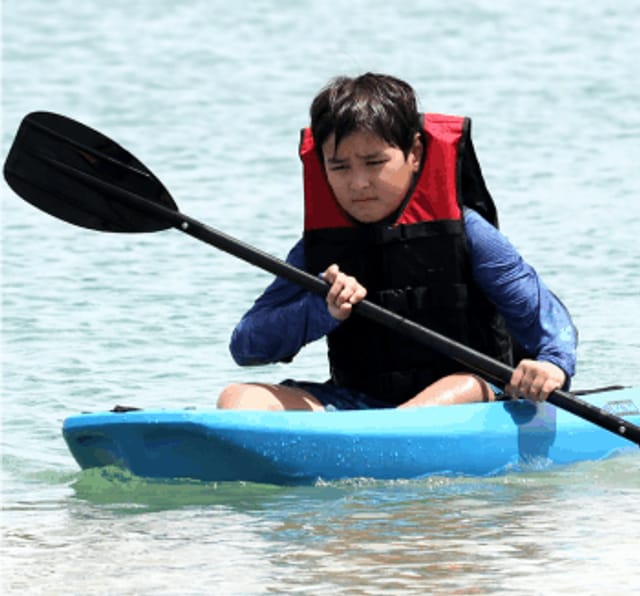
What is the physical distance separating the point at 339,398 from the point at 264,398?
0.93ft

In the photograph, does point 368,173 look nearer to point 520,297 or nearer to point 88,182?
point 520,297

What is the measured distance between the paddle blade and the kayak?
22.0 inches

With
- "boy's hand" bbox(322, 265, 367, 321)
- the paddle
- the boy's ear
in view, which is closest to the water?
"boy's hand" bbox(322, 265, 367, 321)

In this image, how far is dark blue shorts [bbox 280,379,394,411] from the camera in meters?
4.87

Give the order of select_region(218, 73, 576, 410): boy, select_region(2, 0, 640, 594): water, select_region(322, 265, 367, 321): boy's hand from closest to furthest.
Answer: select_region(2, 0, 640, 594): water
select_region(322, 265, 367, 321): boy's hand
select_region(218, 73, 576, 410): boy

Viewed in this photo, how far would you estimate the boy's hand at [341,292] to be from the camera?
14.8 ft

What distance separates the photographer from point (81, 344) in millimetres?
7129

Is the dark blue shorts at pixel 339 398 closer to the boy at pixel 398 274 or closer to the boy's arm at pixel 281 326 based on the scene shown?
the boy at pixel 398 274

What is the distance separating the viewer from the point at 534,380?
15.1ft

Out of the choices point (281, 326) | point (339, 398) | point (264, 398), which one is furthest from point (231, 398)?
point (339, 398)

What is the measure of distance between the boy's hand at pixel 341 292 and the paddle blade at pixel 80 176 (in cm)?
52

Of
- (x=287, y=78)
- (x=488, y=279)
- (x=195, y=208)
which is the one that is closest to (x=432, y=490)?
(x=488, y=279)

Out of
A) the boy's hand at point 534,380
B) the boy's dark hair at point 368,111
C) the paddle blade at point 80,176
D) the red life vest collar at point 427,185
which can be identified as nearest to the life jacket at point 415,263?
the red life vest collar at point 427,185

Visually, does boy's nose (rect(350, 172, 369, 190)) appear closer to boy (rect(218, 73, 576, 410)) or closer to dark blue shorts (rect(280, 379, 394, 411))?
boy (rect(218, 73, 576, 410))
